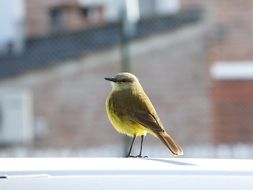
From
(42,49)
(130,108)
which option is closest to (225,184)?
(130,108)

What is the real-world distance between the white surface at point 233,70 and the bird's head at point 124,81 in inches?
597

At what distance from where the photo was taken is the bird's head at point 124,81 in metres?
7.21

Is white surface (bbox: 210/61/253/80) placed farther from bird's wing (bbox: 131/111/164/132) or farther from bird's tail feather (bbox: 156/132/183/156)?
bird's tail feather (bbox: 156/132/183/156)

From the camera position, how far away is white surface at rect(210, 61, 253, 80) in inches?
902

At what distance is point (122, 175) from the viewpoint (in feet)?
15.0

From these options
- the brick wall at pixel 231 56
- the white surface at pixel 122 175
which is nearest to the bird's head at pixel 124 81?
the white surface at pixel 122 175

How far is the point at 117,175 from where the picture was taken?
4586mm

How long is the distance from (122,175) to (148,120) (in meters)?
2.54

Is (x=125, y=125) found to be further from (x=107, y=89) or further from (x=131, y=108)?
(x=107, y=89)

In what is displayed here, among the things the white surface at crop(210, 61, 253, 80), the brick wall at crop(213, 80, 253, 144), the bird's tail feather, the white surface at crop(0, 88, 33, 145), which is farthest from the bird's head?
the white surface at crop(210, 61, 253, 80)

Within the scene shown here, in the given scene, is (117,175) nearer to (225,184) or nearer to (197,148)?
(225,184)

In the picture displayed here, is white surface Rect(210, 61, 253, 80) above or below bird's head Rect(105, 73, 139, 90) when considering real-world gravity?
below

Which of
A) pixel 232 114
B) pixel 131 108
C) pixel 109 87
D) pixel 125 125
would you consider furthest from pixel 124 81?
pixel 232 114

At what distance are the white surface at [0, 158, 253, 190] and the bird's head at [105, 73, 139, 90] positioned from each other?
7.79 feet
